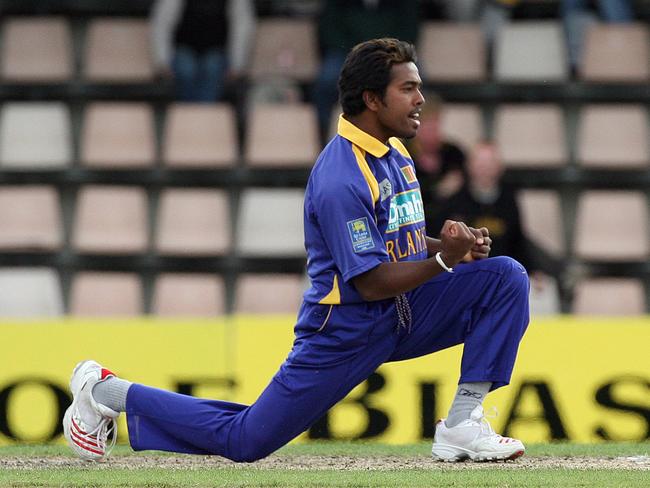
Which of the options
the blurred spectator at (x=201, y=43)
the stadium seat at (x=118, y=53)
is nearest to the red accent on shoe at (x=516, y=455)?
the blurred spectator at (x=201, y=43)

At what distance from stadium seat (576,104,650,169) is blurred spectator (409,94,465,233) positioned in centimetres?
181

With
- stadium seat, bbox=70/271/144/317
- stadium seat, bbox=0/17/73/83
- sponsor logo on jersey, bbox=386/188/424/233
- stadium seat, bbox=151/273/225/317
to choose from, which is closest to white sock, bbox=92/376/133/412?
sponsor logo on jersey, bbox=386/188/424/233

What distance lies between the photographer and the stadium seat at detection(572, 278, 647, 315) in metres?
9.68

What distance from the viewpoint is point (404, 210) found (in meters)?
5.17

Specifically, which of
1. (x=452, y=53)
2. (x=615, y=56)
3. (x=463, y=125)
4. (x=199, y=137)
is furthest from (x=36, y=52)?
(x=615, y=56)

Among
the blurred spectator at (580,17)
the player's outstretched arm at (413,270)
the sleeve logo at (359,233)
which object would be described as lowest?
the player's outstretched arm at (413,270)

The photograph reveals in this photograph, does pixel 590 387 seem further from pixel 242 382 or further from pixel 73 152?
pixel 73 152

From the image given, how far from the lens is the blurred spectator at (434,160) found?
8.84 metres

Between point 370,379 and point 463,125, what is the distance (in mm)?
3551

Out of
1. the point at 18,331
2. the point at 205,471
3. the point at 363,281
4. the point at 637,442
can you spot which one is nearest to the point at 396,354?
the point at 363,281

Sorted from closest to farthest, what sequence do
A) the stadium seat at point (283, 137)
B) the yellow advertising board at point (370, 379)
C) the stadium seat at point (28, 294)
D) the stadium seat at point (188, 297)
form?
1. the yellow advertising board at point (370, 379)
2. the stadium seat at point (28, 294)
3. the stadium seat at point (188, 297)
4. the stadium seat at point (283, 137)

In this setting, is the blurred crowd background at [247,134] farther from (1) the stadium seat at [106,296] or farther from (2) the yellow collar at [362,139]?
(2) the yellow collar at [362,139]

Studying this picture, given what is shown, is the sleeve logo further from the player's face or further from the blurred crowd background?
the blurred crowd background

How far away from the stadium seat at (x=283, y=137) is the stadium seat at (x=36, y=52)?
1.69m
